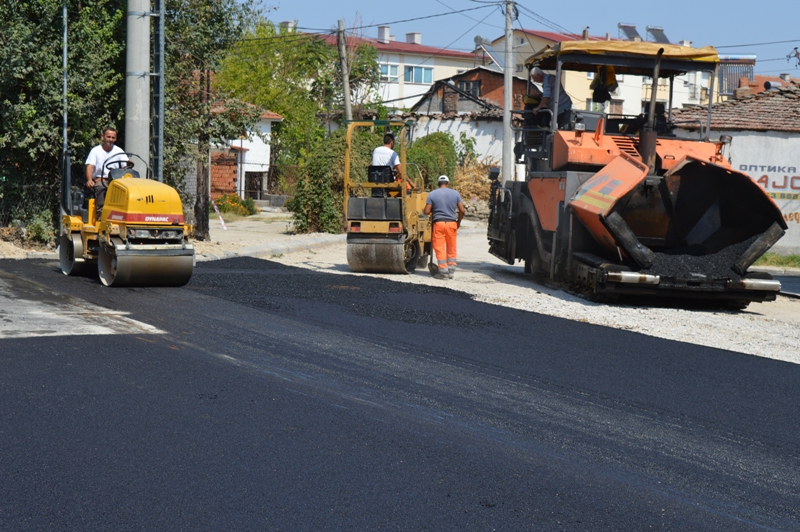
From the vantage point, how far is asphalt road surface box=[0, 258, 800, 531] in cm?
437

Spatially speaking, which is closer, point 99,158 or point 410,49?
point 99,158

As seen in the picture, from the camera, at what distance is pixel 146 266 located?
10.2m

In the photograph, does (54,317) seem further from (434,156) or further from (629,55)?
(434,156)

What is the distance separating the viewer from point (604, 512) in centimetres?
442

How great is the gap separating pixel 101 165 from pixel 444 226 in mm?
4616

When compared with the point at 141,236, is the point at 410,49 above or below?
above

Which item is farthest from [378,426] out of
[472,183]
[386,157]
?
→ [472,183]

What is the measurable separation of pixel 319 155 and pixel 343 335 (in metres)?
12.8

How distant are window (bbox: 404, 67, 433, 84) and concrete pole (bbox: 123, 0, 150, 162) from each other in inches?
2279

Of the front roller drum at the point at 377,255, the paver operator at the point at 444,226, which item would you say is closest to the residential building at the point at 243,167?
the front roller drum at the point at 377,255

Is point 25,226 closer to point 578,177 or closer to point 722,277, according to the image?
point 578,177

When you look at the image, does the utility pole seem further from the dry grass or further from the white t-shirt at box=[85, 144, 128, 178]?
the white t-shirt at box=[85, 144, 128, 178]

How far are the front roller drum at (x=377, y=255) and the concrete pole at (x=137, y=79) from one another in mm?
3249

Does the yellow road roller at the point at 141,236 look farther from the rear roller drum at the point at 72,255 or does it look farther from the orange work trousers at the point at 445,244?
the orange work trousers at the point at 445,244
